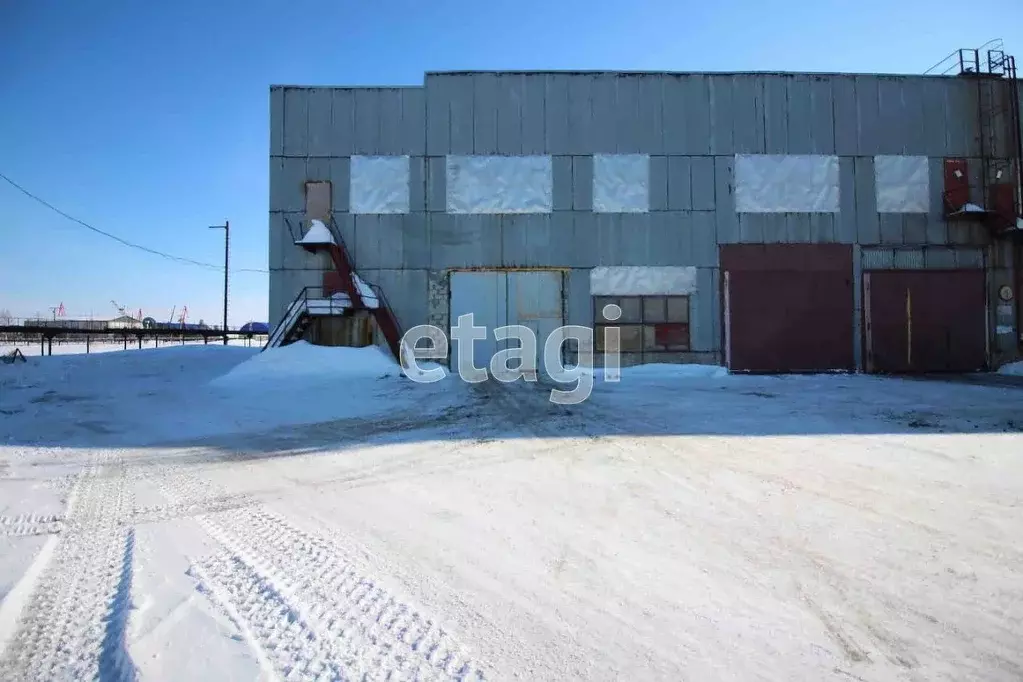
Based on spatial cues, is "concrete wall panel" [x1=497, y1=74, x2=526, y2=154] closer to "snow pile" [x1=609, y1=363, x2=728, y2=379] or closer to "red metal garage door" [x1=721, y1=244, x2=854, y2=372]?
"red metal garage door" [x1=721, y1=244, x2=854, y2=372]

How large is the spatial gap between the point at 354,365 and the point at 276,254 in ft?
19.6

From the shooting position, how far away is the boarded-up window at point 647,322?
56.1ft

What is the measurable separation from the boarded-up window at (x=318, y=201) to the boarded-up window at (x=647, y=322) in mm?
9736

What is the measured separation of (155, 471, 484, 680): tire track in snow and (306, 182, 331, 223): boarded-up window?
50.6 ft

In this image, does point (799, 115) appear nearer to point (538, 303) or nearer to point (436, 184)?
point (538, 303)

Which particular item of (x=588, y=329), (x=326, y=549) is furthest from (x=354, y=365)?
(x=326, y=549)

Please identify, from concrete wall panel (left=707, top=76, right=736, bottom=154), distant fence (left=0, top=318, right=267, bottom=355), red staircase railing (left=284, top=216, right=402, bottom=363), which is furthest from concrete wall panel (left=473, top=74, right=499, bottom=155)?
distant fence (left=0, top=318, right=267, bottom=355)

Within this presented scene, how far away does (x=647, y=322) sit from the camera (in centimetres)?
1716

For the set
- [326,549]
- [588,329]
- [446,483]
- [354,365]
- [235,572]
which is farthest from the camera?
[588,329]

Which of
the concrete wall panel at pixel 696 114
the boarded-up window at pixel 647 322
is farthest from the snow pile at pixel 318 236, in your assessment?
the concrete wall panel at pixel 696 114

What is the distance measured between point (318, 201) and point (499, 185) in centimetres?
624

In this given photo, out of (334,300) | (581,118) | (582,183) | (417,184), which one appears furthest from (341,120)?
(582,183)

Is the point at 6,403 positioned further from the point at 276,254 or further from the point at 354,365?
the point at 276,254

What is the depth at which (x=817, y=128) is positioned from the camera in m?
17.6
